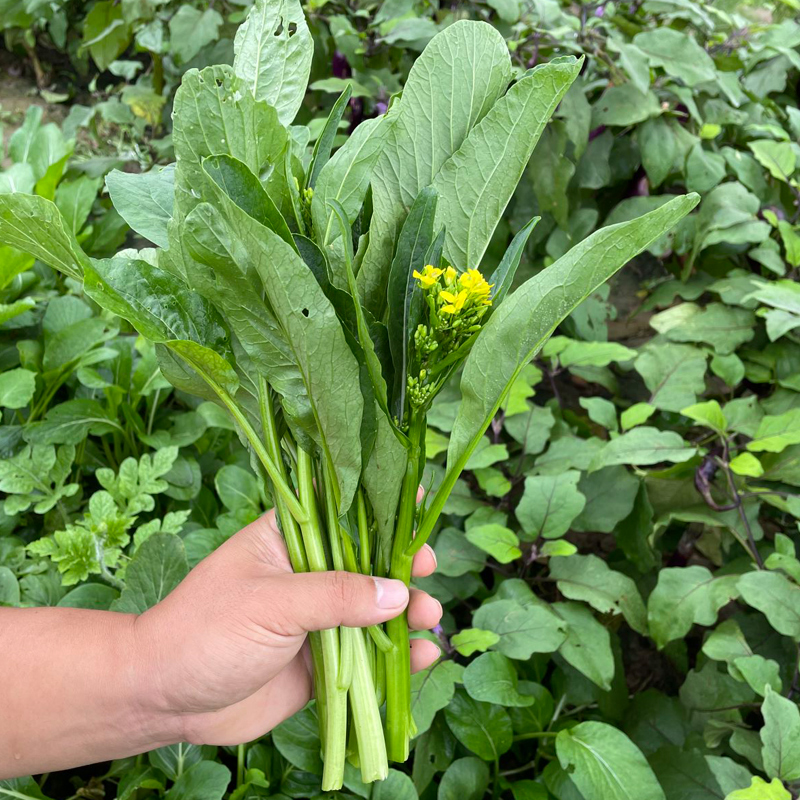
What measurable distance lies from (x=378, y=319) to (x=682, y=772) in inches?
29.8

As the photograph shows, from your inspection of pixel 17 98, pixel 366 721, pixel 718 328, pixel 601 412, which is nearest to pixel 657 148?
pixel 718 328

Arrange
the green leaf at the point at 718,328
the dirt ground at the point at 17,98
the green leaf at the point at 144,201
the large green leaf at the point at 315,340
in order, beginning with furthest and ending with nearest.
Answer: the dirt ground at the point at 17,98, the green leaf at the point at 718,328, the green leaf at the point at 144,201, the large green leaf at the point at 315,340

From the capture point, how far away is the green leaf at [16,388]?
1.17 m

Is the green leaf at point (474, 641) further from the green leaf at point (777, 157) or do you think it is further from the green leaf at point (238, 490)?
the green leaf at point (777, 157)

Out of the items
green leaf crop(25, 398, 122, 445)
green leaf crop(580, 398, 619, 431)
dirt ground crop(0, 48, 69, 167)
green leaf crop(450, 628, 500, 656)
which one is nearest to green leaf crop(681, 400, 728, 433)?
green leaf crop(580, 398, 619, 431)

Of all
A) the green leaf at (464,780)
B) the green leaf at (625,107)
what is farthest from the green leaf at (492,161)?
the green leaf at (625,107)

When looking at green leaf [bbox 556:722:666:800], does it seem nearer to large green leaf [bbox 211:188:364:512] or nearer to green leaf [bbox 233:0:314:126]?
large green leaf [bbox 211:188:364:512]

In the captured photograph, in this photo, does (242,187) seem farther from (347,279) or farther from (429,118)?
(429,118)

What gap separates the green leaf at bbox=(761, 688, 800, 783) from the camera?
0.82 metres

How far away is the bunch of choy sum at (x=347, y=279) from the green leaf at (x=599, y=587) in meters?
0.35

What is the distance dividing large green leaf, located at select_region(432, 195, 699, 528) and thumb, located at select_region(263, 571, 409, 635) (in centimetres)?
18

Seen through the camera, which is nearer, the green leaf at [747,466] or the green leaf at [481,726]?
the green leaf at [481,726]

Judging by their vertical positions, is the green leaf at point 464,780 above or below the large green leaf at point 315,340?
below

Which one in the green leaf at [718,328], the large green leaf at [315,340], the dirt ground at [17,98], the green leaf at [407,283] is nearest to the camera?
the large green leaf at [315,340]
